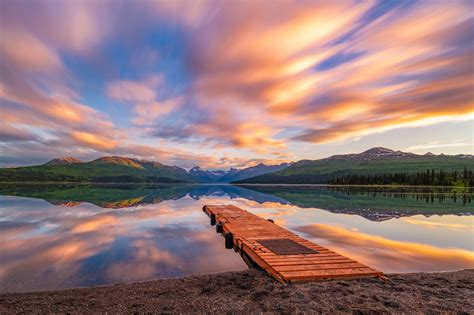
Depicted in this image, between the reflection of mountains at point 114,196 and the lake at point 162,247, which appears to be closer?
the lake at point 162,247

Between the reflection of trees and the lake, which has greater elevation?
the reflection of trees

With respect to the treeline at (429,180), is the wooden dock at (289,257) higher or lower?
lower

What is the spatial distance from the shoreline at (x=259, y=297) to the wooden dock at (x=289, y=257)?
1.39 ft

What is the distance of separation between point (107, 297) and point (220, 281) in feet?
14.0

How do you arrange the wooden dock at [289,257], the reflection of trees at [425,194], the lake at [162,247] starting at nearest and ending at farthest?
the wooden dock at [289,257] < the lake at [162,247] < the reflection of trees at [425,194]

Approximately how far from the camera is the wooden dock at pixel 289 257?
11.6 metres

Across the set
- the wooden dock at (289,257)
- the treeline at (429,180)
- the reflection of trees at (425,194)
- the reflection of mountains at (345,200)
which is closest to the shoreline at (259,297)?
the wooden dock at (289,257)

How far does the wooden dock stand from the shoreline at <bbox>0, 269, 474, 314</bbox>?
42 centimetres

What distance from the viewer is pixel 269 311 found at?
28.1 ft

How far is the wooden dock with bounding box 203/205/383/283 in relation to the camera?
1155cm

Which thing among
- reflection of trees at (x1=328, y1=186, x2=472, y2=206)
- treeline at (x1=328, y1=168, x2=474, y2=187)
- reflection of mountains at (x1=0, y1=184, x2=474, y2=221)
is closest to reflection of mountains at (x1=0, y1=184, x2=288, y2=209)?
reflection of mountains at (x1=0, y1=184, x2=474, y2=221)

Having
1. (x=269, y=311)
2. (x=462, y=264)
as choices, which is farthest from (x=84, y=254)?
(x=462, y=264)

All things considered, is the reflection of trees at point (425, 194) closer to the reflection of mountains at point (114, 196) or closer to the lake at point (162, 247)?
the reflection of mountains at point (114, 196)

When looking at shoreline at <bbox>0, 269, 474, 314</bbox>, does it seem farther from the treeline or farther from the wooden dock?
the treeline
